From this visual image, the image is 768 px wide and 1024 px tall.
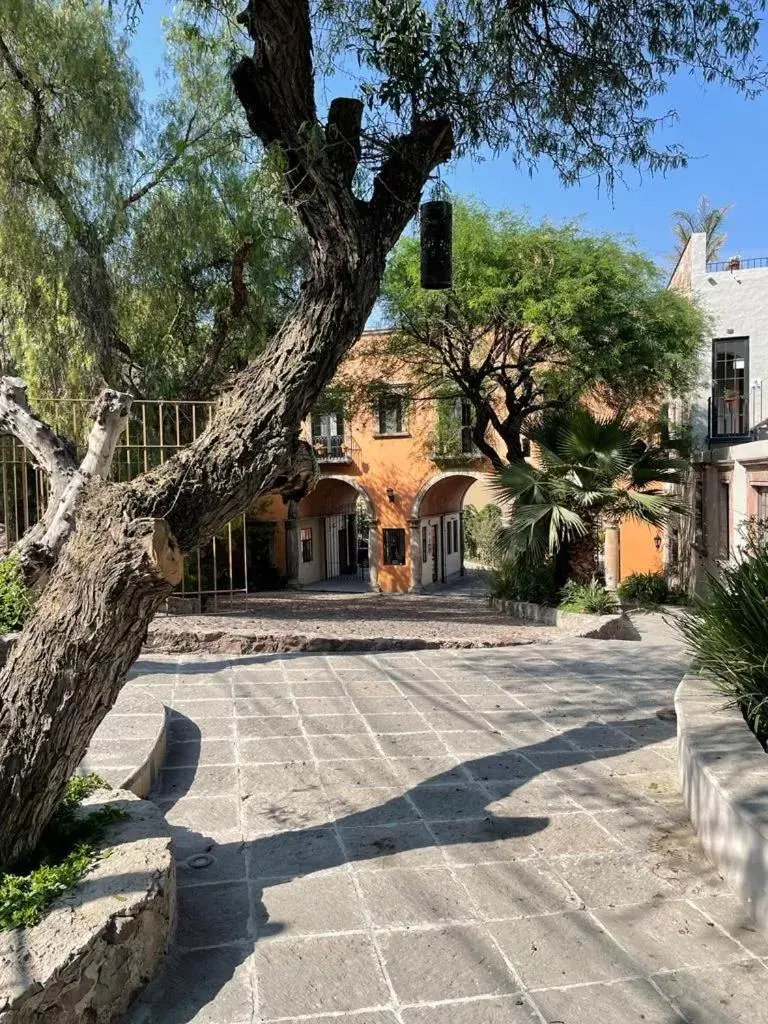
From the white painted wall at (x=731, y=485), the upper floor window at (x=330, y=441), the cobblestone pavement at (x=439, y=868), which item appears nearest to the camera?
the cobblestone pavement at (x=439, y=868)

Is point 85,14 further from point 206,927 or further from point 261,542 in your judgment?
point 261,542

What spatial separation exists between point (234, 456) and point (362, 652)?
4.68 metres

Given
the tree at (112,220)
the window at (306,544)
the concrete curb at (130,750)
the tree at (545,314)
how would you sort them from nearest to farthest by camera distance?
the concrete curb at (130,750) < the tree at (112,220) < the tree at (545,314) < the window at (306,544)

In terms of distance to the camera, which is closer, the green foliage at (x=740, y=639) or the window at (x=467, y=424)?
the green foliage at (x=740, y=639)

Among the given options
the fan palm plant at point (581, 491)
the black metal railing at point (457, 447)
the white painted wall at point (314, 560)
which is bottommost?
the white painted wall at point (314, 560)

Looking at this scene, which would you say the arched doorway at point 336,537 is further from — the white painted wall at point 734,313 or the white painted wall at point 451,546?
the white painted wall at point 734,313

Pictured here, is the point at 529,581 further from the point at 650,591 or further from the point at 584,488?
→ the point at 650,591

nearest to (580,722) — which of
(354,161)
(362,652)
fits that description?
(362,652)

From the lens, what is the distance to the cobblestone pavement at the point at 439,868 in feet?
7.95

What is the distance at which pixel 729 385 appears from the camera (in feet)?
54.7

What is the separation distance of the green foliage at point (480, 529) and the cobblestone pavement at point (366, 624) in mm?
10843

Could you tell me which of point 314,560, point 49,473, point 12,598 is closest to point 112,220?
point 49,473

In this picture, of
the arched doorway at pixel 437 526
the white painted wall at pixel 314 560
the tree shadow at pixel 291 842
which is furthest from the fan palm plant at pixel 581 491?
the white painted wall at pixel 314 560

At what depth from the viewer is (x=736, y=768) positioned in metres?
3.29
